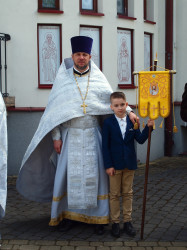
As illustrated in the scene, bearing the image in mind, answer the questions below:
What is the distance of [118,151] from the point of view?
4.79m

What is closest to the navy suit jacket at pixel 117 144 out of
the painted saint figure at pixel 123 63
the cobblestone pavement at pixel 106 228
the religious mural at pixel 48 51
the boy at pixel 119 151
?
the boy at pixel 119 151

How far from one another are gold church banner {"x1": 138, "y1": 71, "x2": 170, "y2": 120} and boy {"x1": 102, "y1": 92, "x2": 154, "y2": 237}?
0.73 ft

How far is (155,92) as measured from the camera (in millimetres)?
4691

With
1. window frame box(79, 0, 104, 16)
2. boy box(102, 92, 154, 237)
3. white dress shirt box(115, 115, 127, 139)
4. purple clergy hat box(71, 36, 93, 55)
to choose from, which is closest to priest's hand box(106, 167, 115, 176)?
boy box(102, 92, 154, 237)

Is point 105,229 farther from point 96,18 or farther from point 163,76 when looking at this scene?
point 96,18

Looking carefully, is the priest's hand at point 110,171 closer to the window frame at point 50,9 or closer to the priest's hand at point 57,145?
the priest's hand at point 57,145

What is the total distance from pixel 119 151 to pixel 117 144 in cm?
8

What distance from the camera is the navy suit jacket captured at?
188 inches

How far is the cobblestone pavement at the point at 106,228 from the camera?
4.62m

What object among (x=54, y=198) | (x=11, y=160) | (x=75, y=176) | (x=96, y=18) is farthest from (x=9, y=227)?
(x=96, y=18)

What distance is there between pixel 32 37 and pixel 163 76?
4.30m

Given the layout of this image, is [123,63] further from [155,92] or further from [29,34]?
[155,92]

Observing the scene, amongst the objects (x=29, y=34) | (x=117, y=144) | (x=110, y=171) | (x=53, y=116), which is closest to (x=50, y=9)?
(x=29, y=34)

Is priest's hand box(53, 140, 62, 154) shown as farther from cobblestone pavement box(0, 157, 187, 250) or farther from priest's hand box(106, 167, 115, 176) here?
cobblestone pavement box(0, 157, 187, 250)
